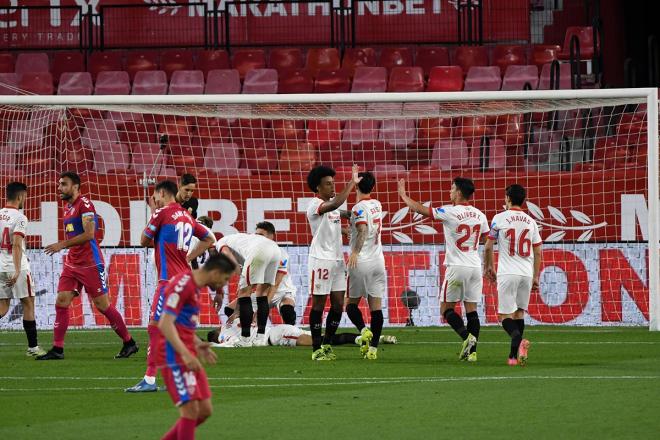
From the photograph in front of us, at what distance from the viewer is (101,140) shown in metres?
19.7

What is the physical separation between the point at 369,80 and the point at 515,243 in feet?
34.1

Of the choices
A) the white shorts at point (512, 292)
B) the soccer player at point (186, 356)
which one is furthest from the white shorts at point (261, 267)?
the soccer player at point (186, 356)

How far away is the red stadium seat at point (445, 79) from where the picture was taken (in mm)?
21625

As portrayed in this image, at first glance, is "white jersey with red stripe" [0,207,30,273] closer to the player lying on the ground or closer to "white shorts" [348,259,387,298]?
the player lying on the ground

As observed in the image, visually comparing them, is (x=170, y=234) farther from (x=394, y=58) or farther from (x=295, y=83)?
(x=394, y=58)

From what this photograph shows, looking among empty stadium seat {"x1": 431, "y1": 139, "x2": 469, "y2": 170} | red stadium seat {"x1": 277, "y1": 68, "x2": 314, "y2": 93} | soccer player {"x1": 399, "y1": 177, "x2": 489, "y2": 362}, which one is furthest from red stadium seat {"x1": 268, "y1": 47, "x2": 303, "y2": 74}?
soccer player {"x1": 399, "y1": 177, "x2": 489, "y2": 362}

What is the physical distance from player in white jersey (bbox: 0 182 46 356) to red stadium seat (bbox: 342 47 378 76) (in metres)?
10.4

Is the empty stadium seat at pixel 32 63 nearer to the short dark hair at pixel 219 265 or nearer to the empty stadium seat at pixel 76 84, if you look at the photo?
the empty stadium seat at pixel 76 84

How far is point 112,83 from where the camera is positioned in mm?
22359

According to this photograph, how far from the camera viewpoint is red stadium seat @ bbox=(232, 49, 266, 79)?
23.1m

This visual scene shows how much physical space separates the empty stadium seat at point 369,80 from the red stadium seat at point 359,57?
2.68 feet

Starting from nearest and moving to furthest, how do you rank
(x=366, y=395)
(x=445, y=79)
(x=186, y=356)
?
(x=186, y=356)
(x=366, y=395)
(x=445, y=79)

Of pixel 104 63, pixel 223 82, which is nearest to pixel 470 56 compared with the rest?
pixel 223 82

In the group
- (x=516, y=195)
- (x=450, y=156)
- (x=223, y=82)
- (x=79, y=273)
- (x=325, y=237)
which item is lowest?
(x=79, y=273)
